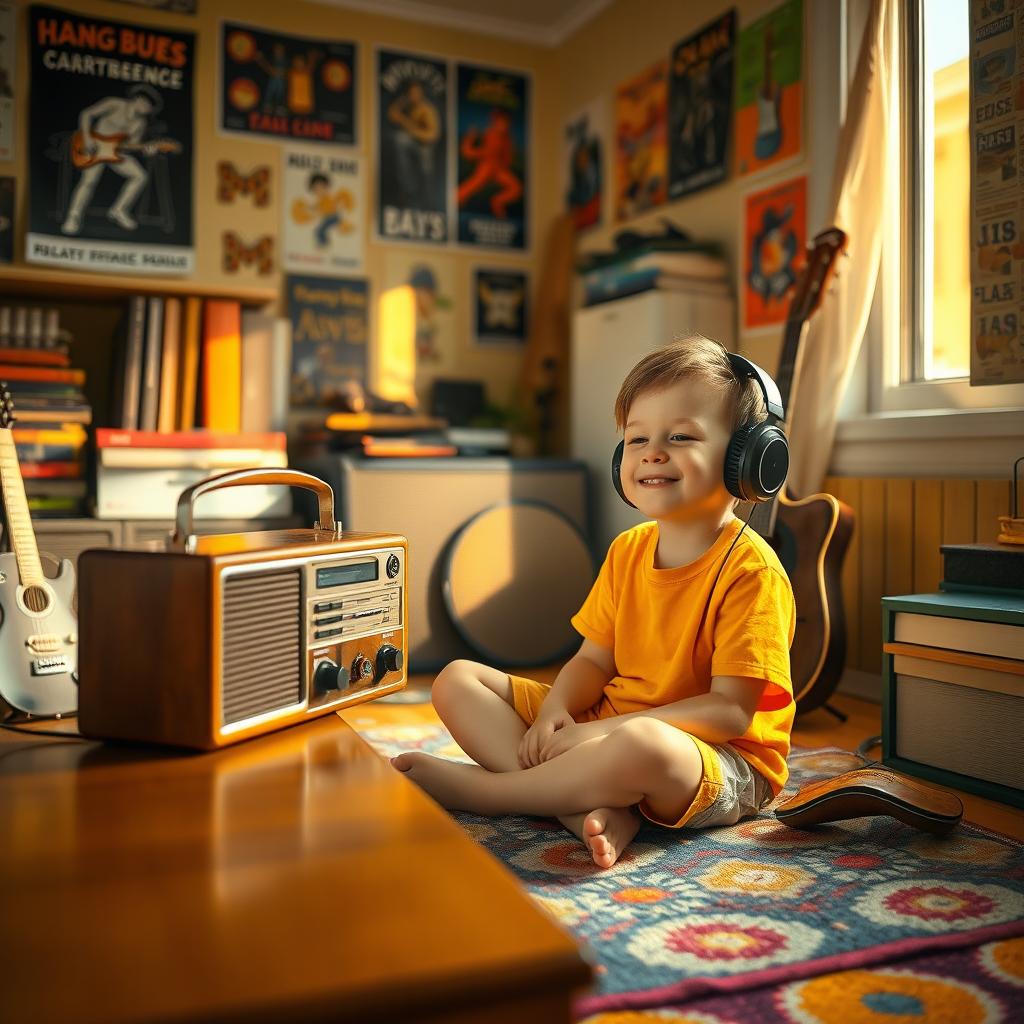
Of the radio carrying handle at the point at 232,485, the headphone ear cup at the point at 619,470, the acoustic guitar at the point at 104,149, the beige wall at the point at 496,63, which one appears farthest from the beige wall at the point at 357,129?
the radio carrying handle at the point at 232,485

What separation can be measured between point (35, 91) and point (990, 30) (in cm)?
215

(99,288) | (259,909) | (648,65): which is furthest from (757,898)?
(648,65)

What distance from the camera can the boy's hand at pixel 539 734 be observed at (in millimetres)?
1131

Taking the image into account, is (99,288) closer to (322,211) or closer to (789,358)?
(322,211)

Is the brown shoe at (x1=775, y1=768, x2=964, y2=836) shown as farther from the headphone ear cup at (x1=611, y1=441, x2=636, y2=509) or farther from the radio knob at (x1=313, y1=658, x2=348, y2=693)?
the radio knob at (x1=313, y1=658, x2=348, y2=693)

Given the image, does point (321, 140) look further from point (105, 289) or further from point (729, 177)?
point (729, 177)

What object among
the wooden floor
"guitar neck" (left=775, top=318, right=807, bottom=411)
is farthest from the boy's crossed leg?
"guitar neck" (left=775, top=318, right=807, bottom=411)

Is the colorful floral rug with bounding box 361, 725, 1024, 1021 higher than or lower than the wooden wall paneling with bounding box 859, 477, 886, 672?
lower

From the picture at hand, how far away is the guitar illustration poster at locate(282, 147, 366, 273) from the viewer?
2691 millimetres

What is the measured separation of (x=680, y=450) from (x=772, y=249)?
1232mm

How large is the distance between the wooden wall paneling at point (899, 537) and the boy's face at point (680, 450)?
83 cm

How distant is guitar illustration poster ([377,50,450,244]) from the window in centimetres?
136

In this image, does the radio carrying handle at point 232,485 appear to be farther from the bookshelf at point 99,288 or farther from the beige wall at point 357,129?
the beige wall at point 357,129

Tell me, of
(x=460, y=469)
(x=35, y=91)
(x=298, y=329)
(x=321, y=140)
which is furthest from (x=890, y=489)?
(x=35, y=91)
